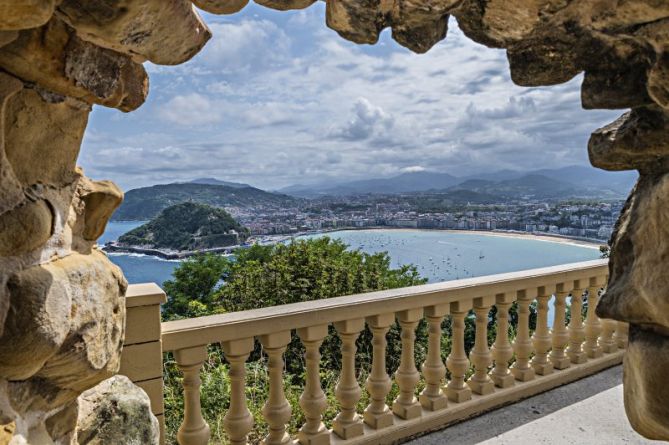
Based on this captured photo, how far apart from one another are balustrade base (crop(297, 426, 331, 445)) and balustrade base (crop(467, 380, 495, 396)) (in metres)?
1.35

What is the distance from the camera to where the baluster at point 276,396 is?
2.76 meters

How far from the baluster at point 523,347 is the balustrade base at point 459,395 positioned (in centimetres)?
64

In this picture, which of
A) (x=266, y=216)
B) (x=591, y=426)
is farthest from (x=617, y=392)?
(x=266, y=216)

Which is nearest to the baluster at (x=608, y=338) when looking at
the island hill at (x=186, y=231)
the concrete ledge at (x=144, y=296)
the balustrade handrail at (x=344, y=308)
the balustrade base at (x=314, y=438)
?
the balustrade handrail at (x=344, y=308)

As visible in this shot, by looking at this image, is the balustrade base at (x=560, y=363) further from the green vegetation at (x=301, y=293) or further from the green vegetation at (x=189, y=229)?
the green vegetation at (x=189, y=229)

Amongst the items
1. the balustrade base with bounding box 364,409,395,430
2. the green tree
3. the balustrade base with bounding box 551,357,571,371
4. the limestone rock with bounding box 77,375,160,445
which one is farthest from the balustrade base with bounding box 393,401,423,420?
the green tree

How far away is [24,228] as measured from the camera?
39.0 inches

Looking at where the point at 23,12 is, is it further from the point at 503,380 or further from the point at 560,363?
the point at 560,363

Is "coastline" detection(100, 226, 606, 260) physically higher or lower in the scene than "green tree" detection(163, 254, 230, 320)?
higher

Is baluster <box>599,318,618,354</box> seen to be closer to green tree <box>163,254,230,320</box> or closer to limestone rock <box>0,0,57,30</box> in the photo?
limestone rock <box>0,0,57,30</box>

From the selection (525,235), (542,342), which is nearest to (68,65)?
(542,342)

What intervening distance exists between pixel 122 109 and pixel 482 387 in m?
3.35

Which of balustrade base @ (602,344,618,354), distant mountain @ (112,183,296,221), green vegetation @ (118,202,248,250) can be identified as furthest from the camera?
green vegetation @ (118,202,248,250)

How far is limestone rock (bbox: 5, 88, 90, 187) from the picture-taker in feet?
3.34
